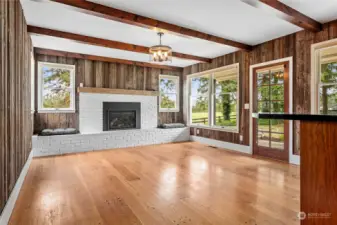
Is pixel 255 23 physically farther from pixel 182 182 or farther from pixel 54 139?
pixel 54 139

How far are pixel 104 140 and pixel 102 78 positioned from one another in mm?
1792

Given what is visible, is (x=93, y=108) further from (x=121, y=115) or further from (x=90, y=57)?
(x=90, y=57)

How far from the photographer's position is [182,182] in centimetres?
296

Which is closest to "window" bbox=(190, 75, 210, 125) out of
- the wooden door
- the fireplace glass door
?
the wooden door

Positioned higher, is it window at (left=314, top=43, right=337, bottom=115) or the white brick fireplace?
window at (left=314, top=43, right=337, bottom=115)

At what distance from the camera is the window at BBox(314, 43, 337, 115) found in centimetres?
346

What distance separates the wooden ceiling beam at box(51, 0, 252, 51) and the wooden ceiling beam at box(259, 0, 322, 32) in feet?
4.52

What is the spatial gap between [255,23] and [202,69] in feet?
9.23

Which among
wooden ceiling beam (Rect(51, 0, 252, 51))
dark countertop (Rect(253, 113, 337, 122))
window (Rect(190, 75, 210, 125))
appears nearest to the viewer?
dark countertop (Rect(253, 113, 337, 122))

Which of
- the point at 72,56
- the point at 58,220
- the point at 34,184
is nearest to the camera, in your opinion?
the point at 58,220

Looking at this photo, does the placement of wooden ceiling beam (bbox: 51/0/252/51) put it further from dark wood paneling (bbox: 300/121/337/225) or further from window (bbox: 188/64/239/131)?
dark wood paneling (bbox: 300/121/337/225)

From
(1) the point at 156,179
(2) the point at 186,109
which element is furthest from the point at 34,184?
(2) the point at 186,109

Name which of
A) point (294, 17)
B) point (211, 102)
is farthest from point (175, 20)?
point (211, 102)

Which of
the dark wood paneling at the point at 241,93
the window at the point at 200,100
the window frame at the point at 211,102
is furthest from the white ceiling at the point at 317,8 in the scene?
the window at the point at 200,100
